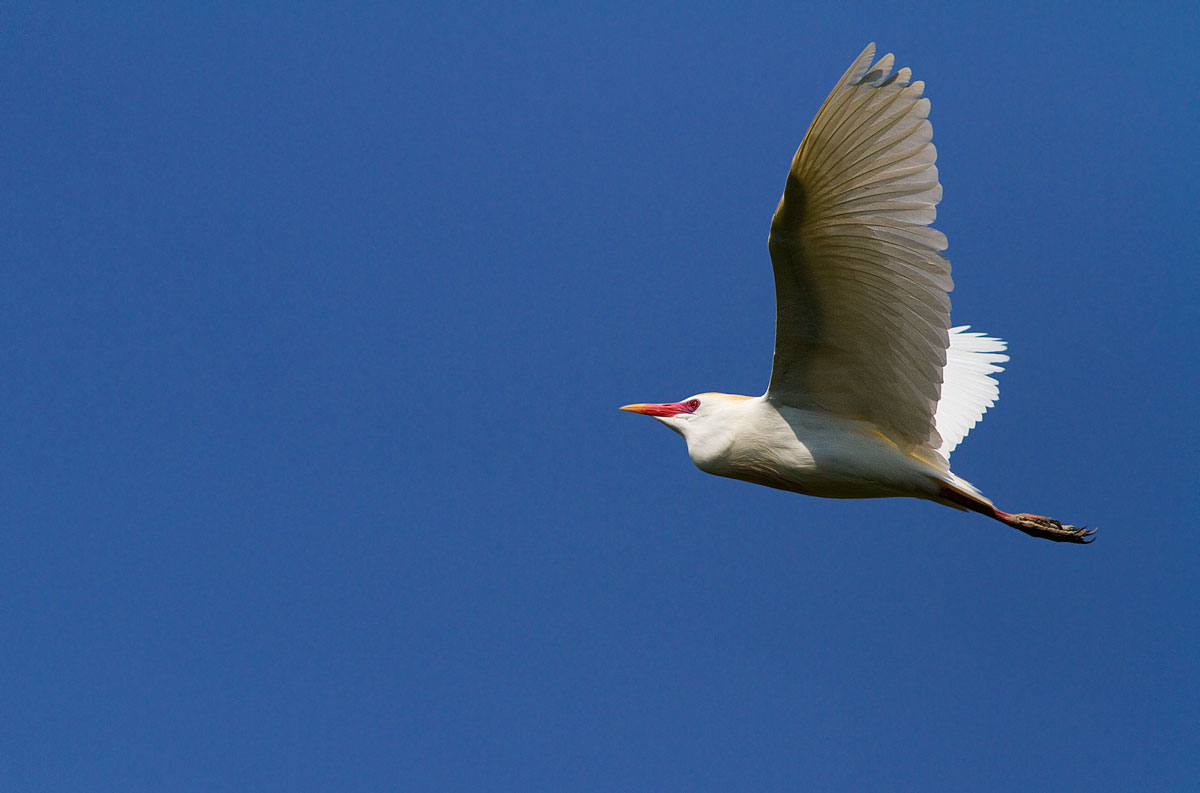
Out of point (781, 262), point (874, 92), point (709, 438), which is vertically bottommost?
point (709, 438)

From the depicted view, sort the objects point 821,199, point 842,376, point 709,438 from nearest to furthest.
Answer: point 821,199
point 842,376
point 709,438

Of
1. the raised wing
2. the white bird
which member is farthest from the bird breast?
the raised wing

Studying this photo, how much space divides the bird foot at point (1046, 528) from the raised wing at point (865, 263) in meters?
0.83

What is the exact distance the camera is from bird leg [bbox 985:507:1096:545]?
6.76 meters

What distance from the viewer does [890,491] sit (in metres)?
6.67

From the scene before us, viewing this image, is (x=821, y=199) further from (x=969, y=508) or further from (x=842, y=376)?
(x=969, y=508)

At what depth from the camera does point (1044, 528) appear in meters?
6.77

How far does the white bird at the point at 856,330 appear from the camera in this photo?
5.24 m

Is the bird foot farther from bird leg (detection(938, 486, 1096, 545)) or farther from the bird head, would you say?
the bird head

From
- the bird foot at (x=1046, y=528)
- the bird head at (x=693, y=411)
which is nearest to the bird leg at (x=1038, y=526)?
the bird foot at (x=1046, y=528)

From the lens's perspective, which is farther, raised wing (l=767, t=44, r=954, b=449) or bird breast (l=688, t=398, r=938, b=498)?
bird breast (l=688, t=398, r=938, b=498)

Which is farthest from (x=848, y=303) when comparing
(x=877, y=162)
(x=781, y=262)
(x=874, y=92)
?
(x=874, y=92)

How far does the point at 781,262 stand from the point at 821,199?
1.46ft

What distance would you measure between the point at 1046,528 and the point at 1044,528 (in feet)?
0.04
